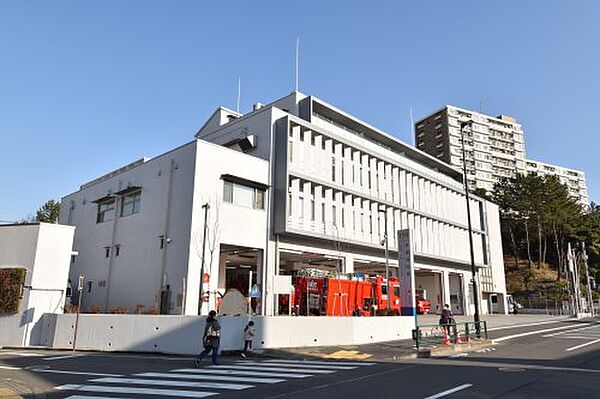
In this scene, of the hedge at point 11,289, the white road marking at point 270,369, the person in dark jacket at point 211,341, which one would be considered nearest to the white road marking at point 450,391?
the white road marking at point 270,369

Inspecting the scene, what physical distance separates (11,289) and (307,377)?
56.3ft

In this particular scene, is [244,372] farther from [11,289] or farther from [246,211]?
[246,211]

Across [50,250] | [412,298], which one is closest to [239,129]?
[50,250]

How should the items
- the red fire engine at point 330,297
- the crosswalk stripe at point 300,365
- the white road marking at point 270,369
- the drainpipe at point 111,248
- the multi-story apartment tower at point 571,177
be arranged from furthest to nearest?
the multi-story apartment tower at point 571,177 → the drainpipe at point 111,248 → the red fire engine at point 330,297 → the crosswalk stripe at point 300,365 → the white road marking at point 270,369

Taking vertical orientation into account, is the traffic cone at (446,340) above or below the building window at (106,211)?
below

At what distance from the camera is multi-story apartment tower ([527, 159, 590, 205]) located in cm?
11694

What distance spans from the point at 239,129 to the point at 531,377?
2742 centimetres

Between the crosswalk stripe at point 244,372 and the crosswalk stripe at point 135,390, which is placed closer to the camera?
the crosswalk stripe at point 135,390

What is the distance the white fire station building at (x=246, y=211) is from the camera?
2680 centimetres

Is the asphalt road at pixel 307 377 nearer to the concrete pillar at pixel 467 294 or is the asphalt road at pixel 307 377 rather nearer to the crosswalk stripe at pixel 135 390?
the crosswalk stripe at pixel 135 390

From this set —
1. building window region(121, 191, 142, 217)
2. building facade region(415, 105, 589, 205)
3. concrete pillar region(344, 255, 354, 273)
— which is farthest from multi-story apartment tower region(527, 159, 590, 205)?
building window region(121, 191, 142, 217)

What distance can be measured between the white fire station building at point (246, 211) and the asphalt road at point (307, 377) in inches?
403

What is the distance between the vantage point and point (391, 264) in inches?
1628

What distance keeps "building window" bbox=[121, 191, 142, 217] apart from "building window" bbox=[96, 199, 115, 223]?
1.62m
